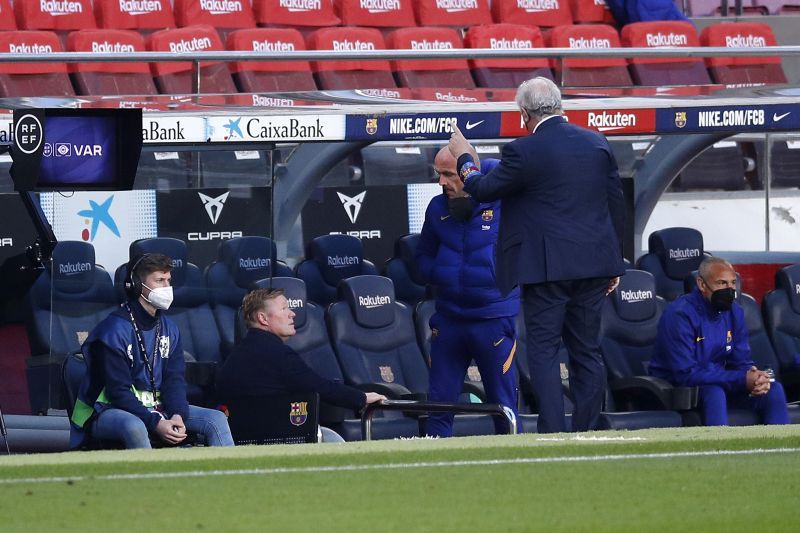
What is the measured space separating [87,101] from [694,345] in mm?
4060

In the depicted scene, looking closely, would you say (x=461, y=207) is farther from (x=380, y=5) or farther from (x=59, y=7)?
(x=380, y=5)

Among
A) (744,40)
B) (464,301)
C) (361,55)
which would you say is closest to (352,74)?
(361,55)

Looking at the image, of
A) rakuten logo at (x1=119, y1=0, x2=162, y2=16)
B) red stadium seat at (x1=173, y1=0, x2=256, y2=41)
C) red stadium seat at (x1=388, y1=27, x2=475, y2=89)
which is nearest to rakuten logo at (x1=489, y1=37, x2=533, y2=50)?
red stadium seat at (x1=388, y1=27, x2=475, y2=89)

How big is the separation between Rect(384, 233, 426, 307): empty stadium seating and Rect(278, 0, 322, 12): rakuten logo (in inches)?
187

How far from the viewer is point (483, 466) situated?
5.93m

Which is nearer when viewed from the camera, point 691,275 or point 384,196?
point 691,275

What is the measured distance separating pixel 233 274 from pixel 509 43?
22.3 ft

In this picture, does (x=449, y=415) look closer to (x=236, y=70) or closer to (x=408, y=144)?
(x=236, y=70)

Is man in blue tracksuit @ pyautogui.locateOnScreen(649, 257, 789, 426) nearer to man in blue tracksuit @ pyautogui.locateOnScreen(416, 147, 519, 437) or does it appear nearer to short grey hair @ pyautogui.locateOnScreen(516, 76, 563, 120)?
man in blue tracksuit @ pyautogui.locateOnScreen(416, 147, 519, 437)

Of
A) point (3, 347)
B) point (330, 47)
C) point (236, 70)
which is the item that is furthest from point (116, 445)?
point (330, 47)

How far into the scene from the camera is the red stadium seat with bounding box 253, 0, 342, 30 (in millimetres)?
15133

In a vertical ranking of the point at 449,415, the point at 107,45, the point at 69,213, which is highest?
the point at 107,45

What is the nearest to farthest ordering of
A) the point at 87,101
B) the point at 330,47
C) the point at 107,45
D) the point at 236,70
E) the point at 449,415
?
the point at 449,415 → the point at 87,101 → the point at 236,70 → the point at 107,45 → the point at 330,47

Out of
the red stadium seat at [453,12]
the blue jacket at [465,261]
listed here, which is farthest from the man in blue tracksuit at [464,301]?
the red stadium seat at [453,12]
